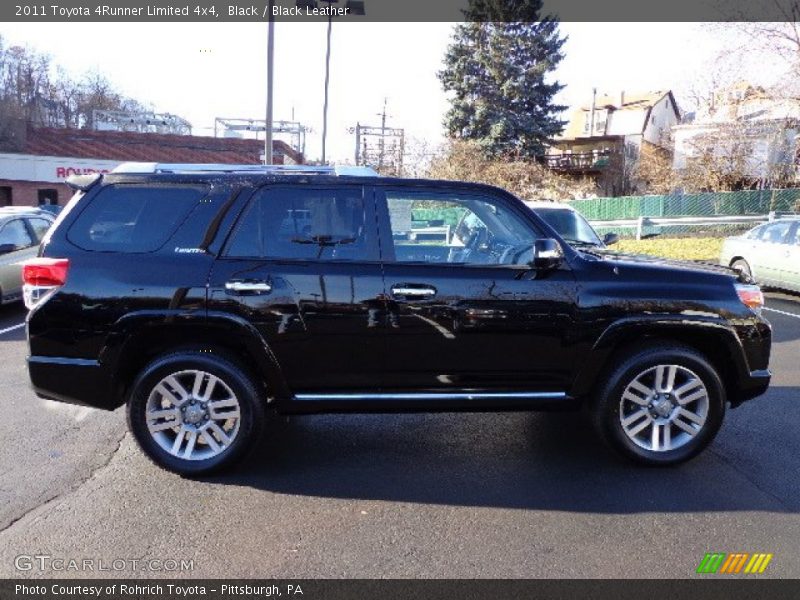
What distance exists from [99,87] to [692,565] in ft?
216

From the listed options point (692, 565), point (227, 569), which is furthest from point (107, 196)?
point (692, 565)

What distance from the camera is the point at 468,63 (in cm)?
3384

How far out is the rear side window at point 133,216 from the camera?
3.57 metres

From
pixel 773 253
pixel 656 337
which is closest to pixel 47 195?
pixel 773 253

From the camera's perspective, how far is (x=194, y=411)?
3631mm

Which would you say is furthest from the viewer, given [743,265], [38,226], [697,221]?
[697,221]

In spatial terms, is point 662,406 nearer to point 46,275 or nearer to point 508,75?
point 46,275

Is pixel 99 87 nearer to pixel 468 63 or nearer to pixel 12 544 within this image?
pixel 468 63

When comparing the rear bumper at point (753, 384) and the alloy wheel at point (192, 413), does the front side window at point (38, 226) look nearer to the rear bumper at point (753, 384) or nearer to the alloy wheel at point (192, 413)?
the alloy wheel at point (192, 413)

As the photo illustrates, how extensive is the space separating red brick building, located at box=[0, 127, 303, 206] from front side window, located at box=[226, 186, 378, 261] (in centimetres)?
2881

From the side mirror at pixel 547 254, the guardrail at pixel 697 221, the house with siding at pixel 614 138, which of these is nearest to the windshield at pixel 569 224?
the side mirror at pixel 547 254

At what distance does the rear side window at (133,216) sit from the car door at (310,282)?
1.30 feet

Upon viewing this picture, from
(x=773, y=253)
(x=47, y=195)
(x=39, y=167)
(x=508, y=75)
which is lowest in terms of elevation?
(x=773, y=253)

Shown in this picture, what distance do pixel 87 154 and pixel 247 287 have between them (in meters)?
35.1
